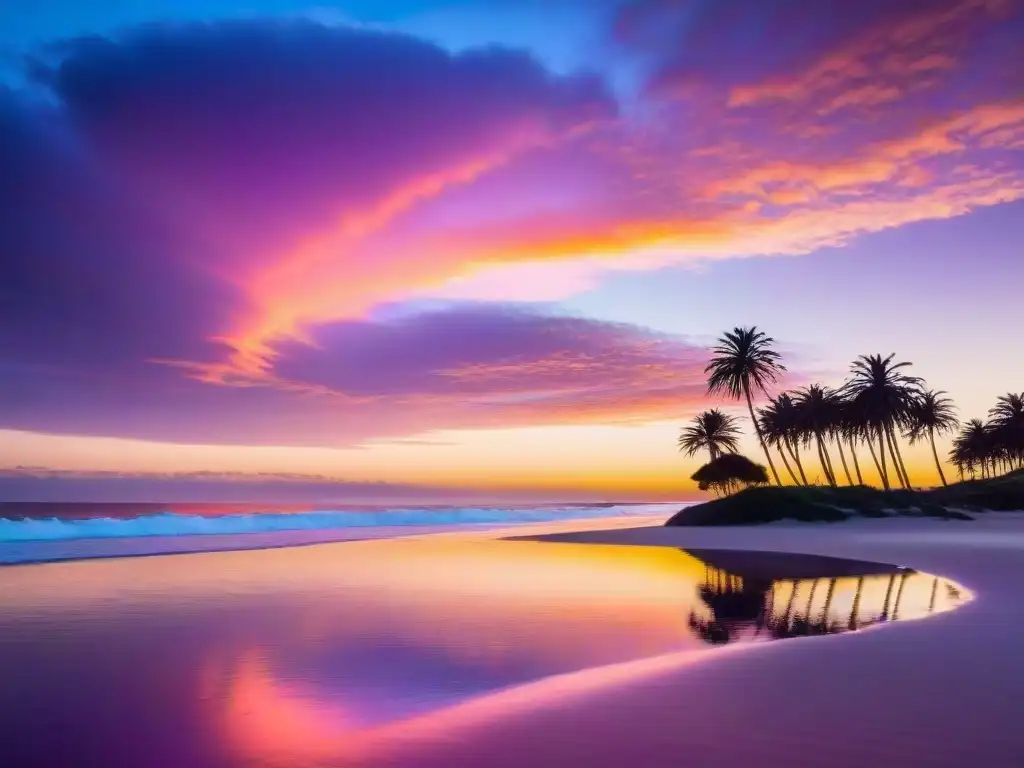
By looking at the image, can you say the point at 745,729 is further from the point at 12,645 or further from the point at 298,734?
the point at 12,645

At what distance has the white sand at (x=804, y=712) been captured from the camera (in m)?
6.02

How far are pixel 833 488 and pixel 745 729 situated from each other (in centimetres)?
5356

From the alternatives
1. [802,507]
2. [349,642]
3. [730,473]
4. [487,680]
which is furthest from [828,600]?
[730,473]

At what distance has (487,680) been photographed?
8.85 metres

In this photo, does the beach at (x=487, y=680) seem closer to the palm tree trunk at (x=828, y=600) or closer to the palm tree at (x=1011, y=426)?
the palm tree trunk at (x=828, y=600)

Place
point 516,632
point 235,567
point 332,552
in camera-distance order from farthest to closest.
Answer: point 332,552
point 235,567
point 516,632

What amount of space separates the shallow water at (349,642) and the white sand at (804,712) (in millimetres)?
332

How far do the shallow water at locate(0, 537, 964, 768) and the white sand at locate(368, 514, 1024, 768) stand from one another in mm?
332

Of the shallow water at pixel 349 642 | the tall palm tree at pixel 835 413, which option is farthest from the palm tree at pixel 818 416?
the shallow water at pixel 349 642

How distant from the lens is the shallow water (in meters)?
7.00

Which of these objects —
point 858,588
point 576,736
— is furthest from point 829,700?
point 858,588

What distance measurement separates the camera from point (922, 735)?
20.8 ft

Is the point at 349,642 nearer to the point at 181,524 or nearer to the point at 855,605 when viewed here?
the point at 855,605

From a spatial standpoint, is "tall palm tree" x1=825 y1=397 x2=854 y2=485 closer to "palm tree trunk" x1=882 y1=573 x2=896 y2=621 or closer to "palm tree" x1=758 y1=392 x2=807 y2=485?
"palm tree" x1=758 y1=392 x2=807 y2=485
